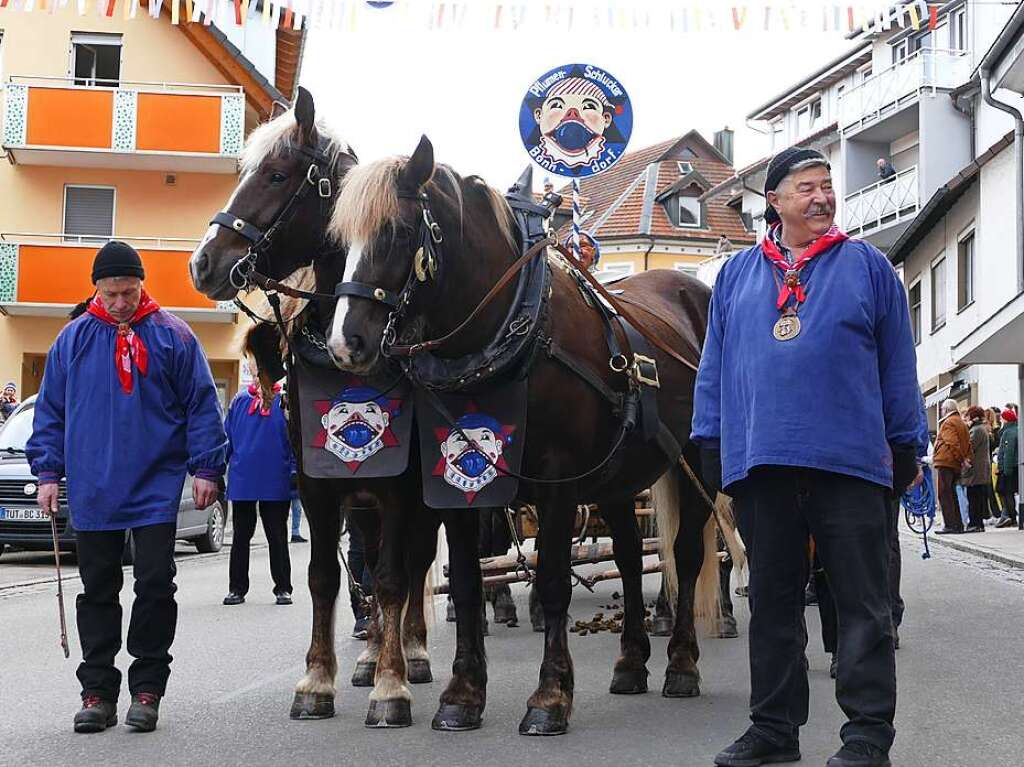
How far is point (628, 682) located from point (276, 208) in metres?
2.63

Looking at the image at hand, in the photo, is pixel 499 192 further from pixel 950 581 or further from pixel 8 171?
pixel 8 171

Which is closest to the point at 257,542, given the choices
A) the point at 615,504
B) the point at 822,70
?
the point at 615,504

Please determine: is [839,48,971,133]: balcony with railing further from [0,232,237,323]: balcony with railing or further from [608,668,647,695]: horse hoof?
[608,668,647,695]: horse hoof

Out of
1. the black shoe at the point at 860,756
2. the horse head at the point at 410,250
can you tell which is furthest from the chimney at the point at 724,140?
the black shoe at the point at 860,756

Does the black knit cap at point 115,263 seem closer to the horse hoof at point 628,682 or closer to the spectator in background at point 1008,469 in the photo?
the horse hoof at point 628,682

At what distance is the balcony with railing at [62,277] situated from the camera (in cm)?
2758

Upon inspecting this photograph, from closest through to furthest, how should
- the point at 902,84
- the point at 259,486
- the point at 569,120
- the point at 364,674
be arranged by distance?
the point at 364,674 < the point at 569,120 < the point at 259,486 < the point at 902,84

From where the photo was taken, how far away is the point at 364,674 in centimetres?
672

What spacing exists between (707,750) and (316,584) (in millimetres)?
1868

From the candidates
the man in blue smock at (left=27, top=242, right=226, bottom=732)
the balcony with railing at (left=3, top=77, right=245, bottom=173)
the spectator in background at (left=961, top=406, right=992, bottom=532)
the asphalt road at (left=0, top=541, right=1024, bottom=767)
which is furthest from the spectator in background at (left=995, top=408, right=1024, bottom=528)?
the man in blue smock at (left=27, top=242, right=226, bottom=732)

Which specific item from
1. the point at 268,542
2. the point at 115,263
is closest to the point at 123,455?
the point at 115,263

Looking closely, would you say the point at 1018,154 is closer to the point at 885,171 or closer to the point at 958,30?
the point at 958,30

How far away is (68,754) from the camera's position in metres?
5.05

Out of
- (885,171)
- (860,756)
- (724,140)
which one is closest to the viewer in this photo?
(860,756)
